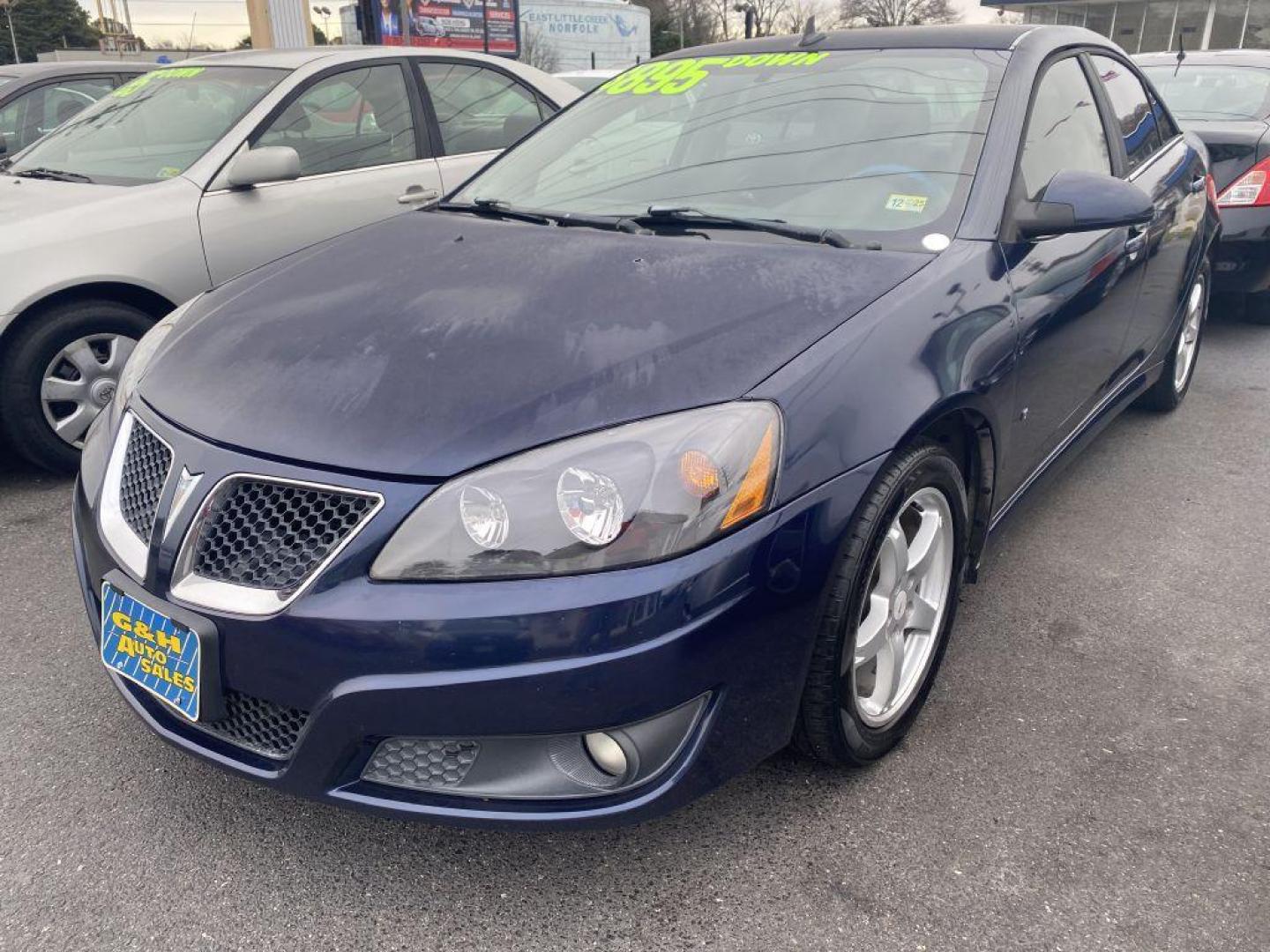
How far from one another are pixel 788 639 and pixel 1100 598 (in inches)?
62.7

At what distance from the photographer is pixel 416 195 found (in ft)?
15.2

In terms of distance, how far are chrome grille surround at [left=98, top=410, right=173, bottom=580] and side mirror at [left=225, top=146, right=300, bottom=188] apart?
2.20 m

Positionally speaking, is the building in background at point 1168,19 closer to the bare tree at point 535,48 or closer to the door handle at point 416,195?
the bare tree at point 535,48

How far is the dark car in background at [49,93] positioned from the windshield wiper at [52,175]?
2.45 meters

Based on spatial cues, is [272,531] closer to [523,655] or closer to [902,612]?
[523,655]

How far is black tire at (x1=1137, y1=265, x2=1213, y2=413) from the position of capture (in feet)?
13.8

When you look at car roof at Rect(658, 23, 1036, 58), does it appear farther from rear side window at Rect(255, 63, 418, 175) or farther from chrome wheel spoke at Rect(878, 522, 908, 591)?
rear side window at Rect(255, 63, 418, 175)

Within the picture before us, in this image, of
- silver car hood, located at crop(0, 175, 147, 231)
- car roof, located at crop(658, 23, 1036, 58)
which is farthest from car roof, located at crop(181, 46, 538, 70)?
car roof, located at crop(658, 23, 1036, 58)

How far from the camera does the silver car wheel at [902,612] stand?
207 centimetres

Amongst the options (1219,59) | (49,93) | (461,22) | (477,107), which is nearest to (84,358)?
(477,107)

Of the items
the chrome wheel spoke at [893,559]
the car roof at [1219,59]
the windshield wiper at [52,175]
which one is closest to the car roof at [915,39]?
the chrome wheel spoke at [893,559]

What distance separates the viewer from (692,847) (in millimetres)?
1989

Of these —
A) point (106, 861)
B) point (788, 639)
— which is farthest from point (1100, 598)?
point (106, 861)

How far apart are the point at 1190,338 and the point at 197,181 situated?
4191 millimetres
